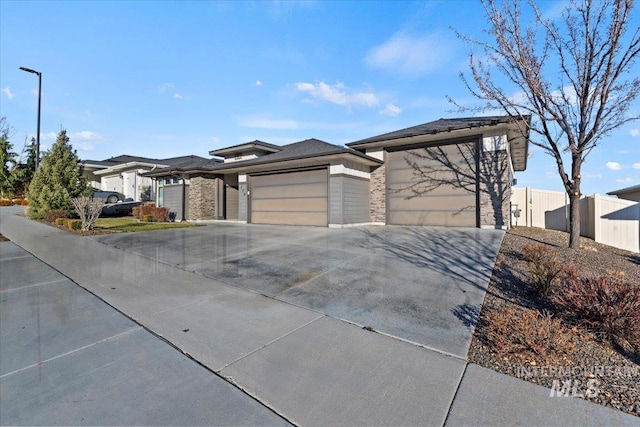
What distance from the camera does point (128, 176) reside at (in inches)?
961

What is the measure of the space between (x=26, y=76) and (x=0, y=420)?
2335 cm

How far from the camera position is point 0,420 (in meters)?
1.98

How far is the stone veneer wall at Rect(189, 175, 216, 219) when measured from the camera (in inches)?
657

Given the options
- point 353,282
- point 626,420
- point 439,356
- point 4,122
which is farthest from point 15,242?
point 4,122

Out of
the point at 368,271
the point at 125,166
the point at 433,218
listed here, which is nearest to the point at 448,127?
the point at 433,218

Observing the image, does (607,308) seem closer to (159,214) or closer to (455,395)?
(455,395)

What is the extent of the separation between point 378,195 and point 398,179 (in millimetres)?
1208

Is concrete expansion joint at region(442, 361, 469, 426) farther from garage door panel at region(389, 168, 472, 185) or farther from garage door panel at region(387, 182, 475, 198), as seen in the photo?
garage door panel at region(389, 168, 472, 185)

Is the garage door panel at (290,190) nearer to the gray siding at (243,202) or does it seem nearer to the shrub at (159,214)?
the gray siding at (243,202)

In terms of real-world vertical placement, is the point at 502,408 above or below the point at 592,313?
below

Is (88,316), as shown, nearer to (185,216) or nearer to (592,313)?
(592,313)

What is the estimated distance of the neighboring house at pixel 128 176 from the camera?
76.5 feet

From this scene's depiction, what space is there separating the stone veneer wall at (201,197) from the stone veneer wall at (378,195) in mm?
9690

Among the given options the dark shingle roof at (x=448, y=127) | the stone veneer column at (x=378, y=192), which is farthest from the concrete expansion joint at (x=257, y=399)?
the stone veneer column at (x=378, y=192)
